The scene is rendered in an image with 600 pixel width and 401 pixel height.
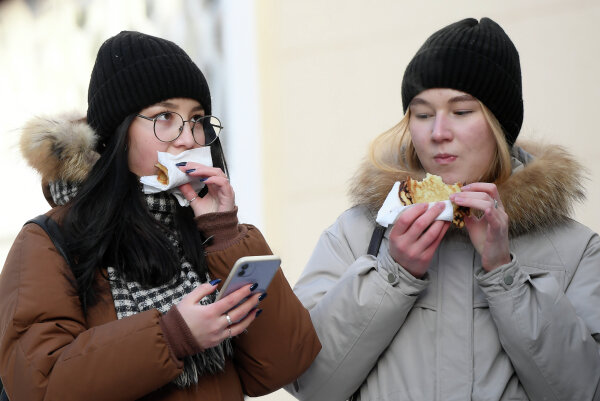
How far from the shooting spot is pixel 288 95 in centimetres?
536

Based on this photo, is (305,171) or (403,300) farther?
(305,171)

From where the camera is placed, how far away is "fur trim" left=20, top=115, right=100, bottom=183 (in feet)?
8.73

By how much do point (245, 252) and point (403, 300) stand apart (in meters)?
0.50

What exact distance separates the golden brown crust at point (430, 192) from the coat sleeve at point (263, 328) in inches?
19.2

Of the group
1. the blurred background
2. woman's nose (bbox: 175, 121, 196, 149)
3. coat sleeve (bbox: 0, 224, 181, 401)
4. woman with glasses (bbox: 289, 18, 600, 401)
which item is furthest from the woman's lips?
the blurred background

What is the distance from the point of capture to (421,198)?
9.30 ft

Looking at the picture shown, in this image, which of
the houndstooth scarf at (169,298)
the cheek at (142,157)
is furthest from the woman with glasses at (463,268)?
the cheek at (142,157)

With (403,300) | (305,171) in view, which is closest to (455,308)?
(403,300)

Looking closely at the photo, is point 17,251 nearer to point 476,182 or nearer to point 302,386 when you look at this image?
point 302,386

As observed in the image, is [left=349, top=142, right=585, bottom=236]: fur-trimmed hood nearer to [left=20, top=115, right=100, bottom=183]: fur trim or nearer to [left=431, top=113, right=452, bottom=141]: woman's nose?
[left=431, top=113, right=452, bottom=141]: woman's nose

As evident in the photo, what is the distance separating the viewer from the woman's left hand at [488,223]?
8.93 ft

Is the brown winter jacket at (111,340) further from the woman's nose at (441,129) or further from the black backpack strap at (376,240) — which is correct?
the woman's nose at (441,129)

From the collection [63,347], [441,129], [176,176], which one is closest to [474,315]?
[441,129]

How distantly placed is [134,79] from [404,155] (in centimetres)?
95
